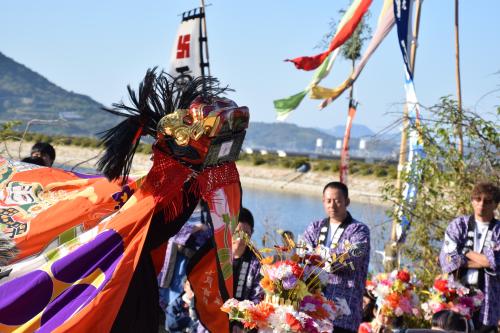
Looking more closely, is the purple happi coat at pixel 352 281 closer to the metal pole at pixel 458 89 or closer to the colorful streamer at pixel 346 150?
the metal pole at pixel 458 89

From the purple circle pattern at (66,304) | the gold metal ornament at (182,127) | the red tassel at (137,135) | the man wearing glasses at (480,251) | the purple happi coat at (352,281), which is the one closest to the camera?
the purple circle pattern at (66,304)

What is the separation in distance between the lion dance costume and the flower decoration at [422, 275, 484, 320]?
199cm

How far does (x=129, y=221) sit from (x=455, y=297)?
2747mm

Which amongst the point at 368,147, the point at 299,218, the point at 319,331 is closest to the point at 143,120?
the point at 319,331

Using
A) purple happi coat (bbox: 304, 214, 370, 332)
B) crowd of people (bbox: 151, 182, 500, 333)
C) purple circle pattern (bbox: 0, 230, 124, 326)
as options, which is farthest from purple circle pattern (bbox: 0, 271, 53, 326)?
purple happi coat (bbox: 304, 214, 370, 332)

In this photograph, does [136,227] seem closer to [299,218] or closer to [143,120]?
[143,120]

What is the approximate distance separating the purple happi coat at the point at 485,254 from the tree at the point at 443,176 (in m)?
1.54

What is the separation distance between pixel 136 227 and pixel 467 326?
260 cm

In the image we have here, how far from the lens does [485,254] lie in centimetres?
552

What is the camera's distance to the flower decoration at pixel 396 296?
5.75 metres

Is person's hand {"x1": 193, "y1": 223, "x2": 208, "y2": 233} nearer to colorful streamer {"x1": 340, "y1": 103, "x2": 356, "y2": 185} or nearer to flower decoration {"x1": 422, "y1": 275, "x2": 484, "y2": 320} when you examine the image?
flower decoration {"x1": 422, "y1": 275, "x2": 484, "y2": 320}

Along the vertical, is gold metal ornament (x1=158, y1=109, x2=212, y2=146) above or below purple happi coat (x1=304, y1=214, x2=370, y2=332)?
above

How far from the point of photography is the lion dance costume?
3803 millimetres

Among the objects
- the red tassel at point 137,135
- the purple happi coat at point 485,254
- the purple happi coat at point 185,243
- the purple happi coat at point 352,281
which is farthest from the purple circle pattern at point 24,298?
the purple happi coat at point 485,254
